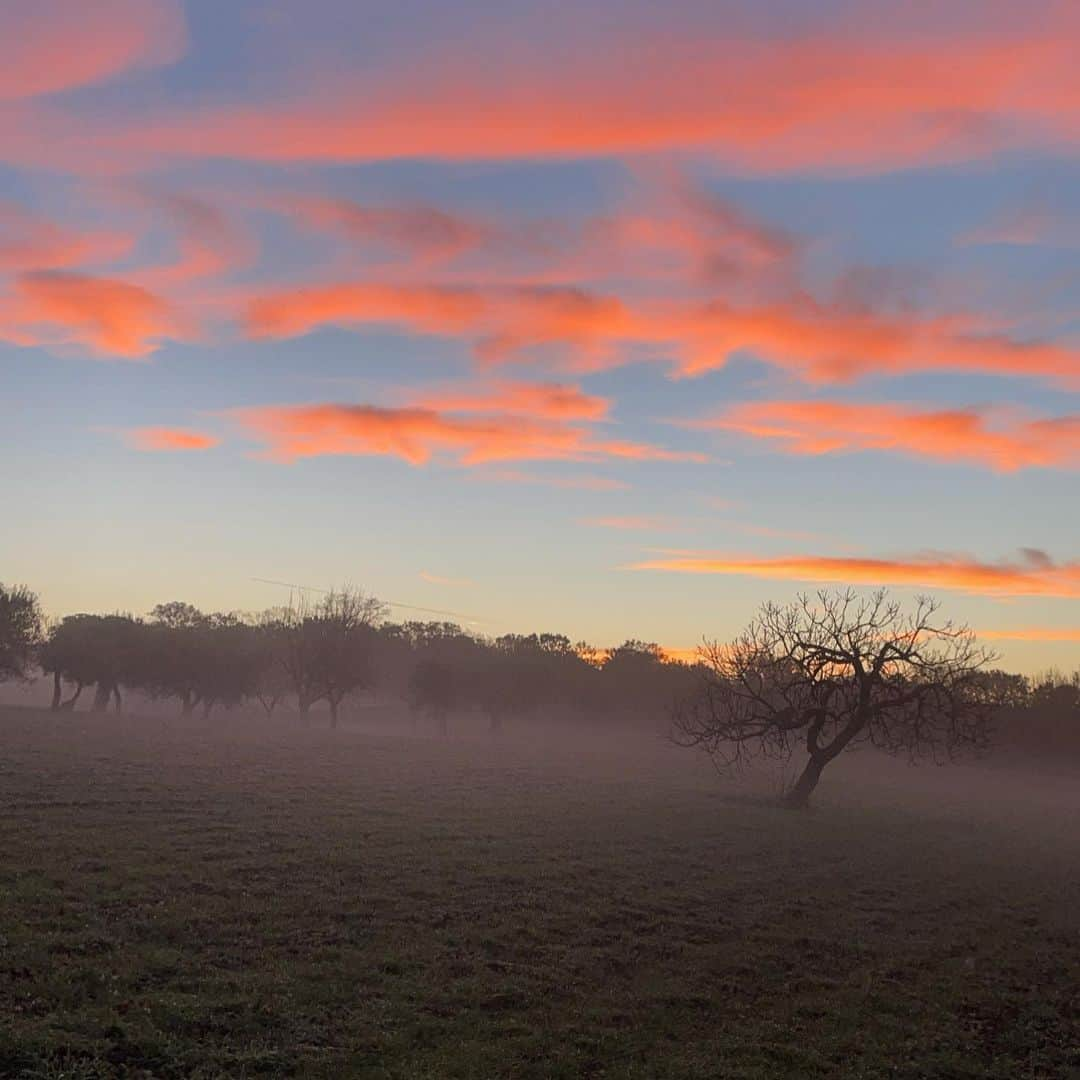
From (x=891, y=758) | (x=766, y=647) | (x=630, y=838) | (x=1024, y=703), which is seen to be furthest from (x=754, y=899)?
(x=1024, y=703)

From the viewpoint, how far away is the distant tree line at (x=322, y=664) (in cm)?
9638

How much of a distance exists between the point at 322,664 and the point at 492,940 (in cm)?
9112

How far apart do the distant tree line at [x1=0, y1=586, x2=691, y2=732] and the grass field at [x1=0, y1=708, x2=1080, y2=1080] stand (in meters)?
58.0

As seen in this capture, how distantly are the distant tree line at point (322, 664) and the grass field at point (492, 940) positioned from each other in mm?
57979

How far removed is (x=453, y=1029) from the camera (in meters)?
15.1

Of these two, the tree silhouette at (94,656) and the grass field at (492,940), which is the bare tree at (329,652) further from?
the grass field at (492,940)

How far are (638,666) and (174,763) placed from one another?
103819 millimetres

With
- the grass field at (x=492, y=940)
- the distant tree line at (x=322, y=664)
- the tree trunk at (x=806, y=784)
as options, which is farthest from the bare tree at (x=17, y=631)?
the tree trunk at (x=806, y=784)

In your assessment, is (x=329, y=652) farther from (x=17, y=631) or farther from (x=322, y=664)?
(x=17, y=631)

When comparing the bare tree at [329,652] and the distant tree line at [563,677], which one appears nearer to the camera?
the distant tree line at [563,677]

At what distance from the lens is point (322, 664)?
107 m

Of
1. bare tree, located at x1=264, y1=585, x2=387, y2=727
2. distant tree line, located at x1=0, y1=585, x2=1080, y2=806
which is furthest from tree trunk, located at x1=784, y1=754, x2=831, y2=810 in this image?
bare tree, located at x1=264, y1=585, x2=387, y2=727

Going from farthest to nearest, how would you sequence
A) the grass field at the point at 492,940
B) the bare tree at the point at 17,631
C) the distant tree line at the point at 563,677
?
1. the bare tree at the point at 17,631
2. the distant tree line at the point at 563,677
3. the grass field at the point at 492,940

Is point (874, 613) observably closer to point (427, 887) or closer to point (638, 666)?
point (427, 887)
